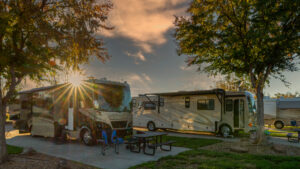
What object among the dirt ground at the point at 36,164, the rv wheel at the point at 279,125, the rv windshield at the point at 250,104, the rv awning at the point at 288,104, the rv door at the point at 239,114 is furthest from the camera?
the rv wheel at the point at 279,125

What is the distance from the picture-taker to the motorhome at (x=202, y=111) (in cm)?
1384

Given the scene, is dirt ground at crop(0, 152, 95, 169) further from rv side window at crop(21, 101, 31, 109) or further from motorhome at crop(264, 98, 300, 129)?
motorhome at crop(264, 98, 300, 129)

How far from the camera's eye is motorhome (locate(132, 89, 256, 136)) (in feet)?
45.4

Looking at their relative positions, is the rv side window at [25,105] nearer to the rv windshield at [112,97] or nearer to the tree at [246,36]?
the rv windshield at [112,97]

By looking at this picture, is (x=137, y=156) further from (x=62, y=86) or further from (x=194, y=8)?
(x=194, y=8)

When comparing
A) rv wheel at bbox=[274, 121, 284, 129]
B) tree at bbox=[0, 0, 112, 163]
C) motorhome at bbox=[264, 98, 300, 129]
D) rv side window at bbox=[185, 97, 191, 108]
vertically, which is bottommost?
rv wheel at bbox=[274, 121, 284, 129]

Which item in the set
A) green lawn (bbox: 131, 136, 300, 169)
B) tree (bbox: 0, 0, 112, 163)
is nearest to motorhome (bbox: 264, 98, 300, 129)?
green lawn (bbox: 131, 136, 300, 169)

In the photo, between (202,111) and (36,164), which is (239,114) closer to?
(202,111)

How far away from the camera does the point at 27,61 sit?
22.8ft

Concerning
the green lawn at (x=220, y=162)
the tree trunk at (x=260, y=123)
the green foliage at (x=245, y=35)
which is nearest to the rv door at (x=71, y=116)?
the green lawn at (x=220, y=162)

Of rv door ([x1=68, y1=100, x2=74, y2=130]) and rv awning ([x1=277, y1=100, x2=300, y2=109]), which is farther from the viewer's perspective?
rv awning ([x1=277, y1=100, x2=300, y2=109])

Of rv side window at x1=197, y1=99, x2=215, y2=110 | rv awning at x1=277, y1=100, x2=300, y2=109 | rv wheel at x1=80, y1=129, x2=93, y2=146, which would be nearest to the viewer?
rv wheel at x1=80, y1=129, x2=93, y2=146

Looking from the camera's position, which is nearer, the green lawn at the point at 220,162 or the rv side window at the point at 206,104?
the green lawn at the point at 220,162

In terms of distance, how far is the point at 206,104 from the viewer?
14828 mm
